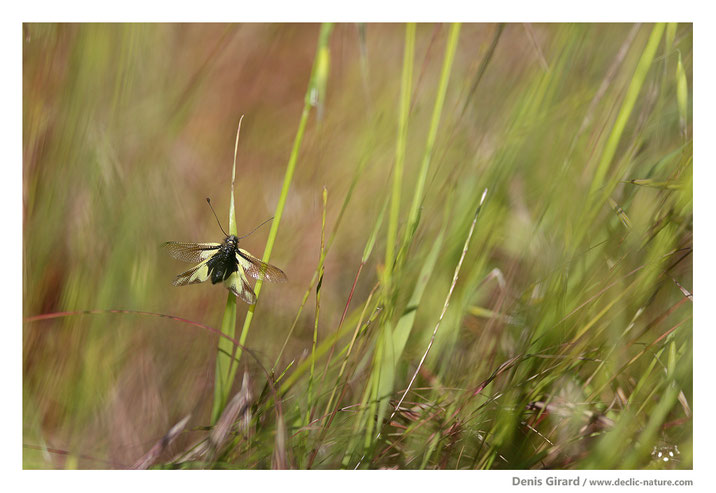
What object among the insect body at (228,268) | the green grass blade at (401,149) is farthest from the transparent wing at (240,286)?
the green grass blade at (401,149)

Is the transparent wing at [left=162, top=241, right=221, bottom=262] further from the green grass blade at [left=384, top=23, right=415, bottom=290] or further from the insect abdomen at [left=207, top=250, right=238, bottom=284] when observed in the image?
the green grass blade at [left=384, top=23, right=415, bottom=290]

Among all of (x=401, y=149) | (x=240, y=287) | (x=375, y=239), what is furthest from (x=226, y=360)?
(x=401, y=149)

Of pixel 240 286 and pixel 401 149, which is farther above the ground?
pixel 401 149

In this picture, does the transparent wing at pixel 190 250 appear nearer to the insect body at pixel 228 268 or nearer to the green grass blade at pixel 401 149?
the insect body at pixel 228 268

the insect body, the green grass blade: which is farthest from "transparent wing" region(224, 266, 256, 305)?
the green grass blade

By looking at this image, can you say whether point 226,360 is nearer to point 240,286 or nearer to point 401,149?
point 240,286

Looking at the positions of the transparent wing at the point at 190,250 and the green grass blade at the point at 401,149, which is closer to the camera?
the green grass blade at the point at 401,149
